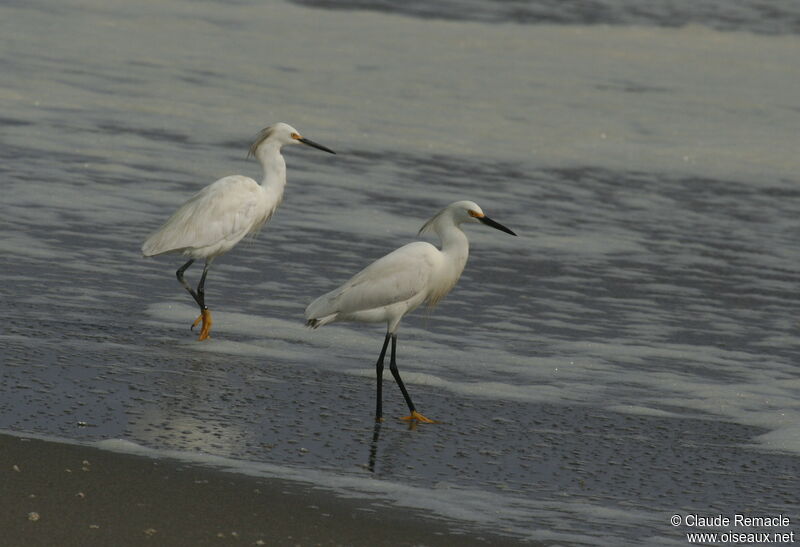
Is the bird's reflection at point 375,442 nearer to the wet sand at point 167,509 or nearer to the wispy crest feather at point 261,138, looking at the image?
the wet sand at point 167,509

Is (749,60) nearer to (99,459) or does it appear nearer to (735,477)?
(735,477)

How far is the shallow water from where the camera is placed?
22.8 ft

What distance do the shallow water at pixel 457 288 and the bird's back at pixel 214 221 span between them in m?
0.42

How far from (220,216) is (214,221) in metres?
0.07

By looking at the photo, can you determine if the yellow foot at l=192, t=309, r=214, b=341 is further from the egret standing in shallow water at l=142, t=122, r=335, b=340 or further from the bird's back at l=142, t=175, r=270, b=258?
the bird's back at l=142, t=175, r=270, b=258

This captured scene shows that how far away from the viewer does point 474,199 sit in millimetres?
13938

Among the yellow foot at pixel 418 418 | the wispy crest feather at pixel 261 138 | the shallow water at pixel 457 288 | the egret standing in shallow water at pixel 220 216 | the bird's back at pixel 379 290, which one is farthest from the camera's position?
the wispy crest feather at pixel 261 138

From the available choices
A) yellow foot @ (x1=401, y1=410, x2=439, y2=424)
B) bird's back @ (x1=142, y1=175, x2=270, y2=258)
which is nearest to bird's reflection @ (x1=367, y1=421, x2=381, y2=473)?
yellow foot @ (x1=401, y1=410, x2=439, y2=424)

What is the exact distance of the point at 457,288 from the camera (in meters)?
10.8

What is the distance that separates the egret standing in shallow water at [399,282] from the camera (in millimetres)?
8125

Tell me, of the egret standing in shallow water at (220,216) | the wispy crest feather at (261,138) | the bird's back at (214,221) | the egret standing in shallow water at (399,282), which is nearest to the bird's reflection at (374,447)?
the egret standing in shallow water at (399,282)

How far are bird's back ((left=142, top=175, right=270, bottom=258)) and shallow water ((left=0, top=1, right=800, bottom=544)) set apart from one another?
1.36 feet

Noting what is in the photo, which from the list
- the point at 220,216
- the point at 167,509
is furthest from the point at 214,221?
the point at 167,509

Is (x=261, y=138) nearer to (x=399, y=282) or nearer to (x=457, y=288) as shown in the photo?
(x=457, y=288)
